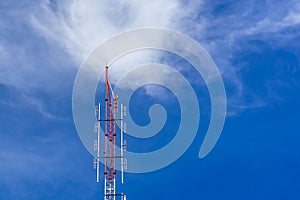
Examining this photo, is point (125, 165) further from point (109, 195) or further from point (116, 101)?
point (116, 101)

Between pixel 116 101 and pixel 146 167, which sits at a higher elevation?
pixel 116 101

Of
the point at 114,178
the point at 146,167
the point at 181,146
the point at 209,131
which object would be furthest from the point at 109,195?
the point at 209,131

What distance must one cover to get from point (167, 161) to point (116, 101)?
10.4m

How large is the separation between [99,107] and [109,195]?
1084cm

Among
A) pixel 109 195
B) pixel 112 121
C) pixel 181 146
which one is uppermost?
pixel 112 121

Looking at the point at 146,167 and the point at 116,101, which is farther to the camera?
the point at 116,101

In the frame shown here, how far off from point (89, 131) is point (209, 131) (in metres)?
15.0

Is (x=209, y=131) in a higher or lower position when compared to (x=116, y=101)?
lower

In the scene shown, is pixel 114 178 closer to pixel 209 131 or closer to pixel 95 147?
pixel 95 147

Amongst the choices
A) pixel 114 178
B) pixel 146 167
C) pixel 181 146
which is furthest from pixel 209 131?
pixel 114 178

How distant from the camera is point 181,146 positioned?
192 ft

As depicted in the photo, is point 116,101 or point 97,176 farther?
point 116,101

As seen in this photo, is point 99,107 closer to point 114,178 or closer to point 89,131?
point 89,131

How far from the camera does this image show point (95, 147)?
60188mm
